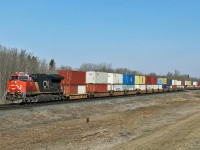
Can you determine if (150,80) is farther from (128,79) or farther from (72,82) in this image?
(72,82)

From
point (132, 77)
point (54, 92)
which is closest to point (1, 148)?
point (54, 92)

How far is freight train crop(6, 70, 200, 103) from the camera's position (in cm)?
3198

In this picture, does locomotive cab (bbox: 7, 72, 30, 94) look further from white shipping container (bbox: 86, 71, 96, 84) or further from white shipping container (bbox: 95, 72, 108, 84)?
white shipping container (bbox: 95, 72, 108, 84)

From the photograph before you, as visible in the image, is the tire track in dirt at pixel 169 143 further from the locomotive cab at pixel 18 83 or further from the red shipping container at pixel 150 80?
the red shipping container at pixel 150 80

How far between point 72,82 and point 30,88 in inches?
406

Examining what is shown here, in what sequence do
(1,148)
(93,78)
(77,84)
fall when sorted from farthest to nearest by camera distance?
(93,78)
(77,84)
(1,148)

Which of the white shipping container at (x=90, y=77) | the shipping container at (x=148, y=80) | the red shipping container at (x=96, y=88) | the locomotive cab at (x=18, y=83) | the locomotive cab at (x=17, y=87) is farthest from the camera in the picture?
the shipping container at (x=148, y=80)

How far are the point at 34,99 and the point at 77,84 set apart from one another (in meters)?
11.3

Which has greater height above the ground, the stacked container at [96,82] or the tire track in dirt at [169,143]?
the stacked container at [96,82]

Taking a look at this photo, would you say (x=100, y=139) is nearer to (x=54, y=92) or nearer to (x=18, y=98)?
(x=18, y=98)

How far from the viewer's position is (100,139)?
14828mm

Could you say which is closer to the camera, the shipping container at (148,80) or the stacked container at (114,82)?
the stacked container at (114,82)

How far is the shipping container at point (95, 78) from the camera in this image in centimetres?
4703

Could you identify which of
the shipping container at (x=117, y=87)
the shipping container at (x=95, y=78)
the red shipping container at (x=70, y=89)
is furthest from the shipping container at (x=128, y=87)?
the red shipping container at (x=70, y=89)
